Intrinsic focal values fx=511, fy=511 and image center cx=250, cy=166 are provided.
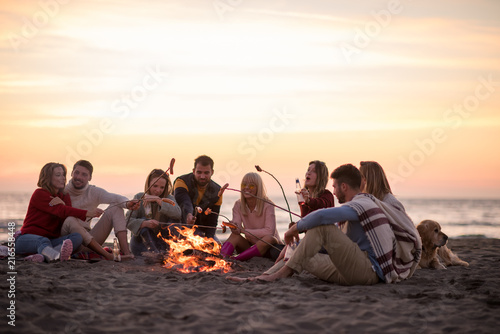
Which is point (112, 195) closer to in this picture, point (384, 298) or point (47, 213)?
point (47, 213)

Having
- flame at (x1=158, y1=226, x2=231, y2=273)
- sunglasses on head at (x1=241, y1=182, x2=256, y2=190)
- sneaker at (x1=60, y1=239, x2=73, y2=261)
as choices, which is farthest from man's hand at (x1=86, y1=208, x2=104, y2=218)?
sunglasses on head at (x1=241, y1=182, x2=256, y2=190)

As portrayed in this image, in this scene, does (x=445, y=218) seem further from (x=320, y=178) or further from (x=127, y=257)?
(x=127, y=257)

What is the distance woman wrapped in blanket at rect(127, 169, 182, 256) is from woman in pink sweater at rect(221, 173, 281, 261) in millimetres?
978

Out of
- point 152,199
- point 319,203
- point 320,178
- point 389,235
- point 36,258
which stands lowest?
point 36,258

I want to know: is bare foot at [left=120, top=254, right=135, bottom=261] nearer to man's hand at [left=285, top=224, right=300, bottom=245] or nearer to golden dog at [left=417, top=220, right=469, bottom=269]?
man's hand at [left=285, top=224, right=300, bottom=245]

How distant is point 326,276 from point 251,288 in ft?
2.86

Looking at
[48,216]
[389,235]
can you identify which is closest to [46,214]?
[48,216]

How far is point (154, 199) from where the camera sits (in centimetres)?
761

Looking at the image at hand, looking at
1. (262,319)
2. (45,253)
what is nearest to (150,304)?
(262,319)

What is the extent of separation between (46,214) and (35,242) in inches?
16.7

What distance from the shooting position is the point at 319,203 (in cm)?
684

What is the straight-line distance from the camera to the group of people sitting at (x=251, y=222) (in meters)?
5.18

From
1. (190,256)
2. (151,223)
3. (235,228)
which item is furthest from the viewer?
(235,228)

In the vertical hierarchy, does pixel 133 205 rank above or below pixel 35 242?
above
